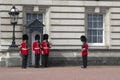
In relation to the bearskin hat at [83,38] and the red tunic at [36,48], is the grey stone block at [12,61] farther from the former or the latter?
the bearskin hat at [83,38]

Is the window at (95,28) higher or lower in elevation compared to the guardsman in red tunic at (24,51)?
higher

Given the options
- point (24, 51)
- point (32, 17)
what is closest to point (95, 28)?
point (32, 17)

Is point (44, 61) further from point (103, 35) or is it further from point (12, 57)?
point (103, 35)

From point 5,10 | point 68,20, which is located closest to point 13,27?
point 5,10

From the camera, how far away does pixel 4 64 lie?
1173 inches

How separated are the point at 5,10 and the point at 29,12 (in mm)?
1422

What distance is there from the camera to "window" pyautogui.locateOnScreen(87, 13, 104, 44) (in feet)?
107

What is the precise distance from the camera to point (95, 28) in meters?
32.7

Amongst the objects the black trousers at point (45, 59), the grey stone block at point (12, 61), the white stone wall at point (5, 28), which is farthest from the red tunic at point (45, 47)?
the white stone wall at point (5, 28)

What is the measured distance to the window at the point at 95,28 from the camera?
107 feet

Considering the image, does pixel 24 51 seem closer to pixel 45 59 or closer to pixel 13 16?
pixel 45 59

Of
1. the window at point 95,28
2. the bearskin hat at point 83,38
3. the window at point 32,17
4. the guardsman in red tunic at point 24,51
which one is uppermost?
the window at point 32,17

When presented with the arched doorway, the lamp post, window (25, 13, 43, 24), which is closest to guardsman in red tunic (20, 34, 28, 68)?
the lamp post

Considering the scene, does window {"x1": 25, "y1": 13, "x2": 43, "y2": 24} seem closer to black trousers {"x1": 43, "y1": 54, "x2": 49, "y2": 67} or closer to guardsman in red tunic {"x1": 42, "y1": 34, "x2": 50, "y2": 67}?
guardsman in red tunic {"x1": 42, "y1": 34, "x2": 50, "y2": 67}
